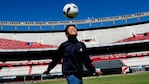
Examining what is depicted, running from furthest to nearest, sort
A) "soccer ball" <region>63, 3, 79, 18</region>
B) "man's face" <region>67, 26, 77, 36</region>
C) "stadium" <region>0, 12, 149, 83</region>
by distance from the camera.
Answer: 1. "stadium" <region>0, 12, 149, 83</region>
2. "soccer ball" <region>63, 3, 79, 18</region>
3. "man's face" <region>67, 26, 77, 36</region>

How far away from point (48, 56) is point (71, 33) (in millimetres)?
57233

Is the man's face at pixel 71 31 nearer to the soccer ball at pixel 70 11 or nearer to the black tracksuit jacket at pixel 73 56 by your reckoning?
the black tracksuit jacket at pixel 73 56

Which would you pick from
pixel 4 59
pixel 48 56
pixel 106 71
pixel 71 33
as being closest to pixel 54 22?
pixel 48 56

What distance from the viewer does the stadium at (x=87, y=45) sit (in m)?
54.9

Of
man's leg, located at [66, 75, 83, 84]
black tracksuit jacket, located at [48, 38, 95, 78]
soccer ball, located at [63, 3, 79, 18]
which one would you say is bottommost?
man's leg, located at [66, 75, 83, 84]

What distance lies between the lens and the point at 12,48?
2522 inches

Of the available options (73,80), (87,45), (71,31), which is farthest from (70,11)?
(87,45)

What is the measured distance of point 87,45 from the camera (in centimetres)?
6475

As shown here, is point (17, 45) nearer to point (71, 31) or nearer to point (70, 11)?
point (70, 11)

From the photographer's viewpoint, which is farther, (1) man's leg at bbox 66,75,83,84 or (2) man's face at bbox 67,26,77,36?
Result: (2) man's face at bbox 67,26,77,36

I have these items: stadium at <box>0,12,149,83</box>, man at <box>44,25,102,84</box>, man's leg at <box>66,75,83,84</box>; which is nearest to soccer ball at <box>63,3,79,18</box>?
man at <box>44,25,102,84</box>

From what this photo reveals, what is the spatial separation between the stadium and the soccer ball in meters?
43.3

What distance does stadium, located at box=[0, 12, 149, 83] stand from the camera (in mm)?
54863

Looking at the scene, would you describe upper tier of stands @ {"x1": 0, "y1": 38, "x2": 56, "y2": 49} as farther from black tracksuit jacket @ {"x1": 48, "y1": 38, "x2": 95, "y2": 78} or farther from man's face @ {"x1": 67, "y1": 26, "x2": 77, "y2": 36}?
man's face @ {"x1": 67, "y1": 26, "x2": 77, "y2": 36}
